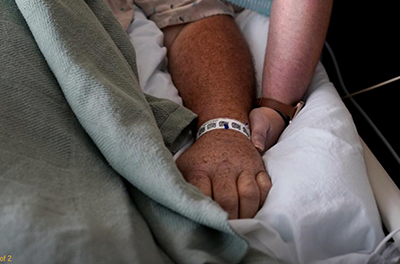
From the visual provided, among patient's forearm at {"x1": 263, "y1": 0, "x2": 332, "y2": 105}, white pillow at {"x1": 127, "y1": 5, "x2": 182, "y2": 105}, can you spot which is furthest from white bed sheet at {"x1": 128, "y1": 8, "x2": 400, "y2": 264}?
white pillow at {"x1": 127, "y1": 5, "x2": 182, "y2": 105}

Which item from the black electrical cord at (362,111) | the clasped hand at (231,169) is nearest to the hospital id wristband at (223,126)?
the clasped hand at (231,169)

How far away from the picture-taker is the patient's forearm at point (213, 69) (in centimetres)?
97

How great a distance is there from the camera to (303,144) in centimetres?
80

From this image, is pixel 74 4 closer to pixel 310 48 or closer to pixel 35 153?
pixel 35 153

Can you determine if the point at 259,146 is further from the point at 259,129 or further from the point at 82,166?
the point at 82,166

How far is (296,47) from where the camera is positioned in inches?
39.0

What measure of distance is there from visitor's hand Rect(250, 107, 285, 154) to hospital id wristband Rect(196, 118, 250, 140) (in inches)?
0.7

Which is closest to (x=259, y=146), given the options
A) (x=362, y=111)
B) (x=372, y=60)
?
(x=362, y=111)

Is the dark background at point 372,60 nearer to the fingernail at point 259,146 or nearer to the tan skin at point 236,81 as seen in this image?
the tan skin at point 236,81

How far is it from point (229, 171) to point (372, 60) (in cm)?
84

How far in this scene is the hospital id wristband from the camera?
2.90ft

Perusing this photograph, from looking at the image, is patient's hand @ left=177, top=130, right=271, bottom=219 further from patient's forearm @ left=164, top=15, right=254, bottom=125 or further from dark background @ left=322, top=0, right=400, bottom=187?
dark background @ left=322, top=0, right=400, bottom=187

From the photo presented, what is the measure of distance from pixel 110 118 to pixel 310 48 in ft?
1.66

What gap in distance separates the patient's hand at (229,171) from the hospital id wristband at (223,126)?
14mm
